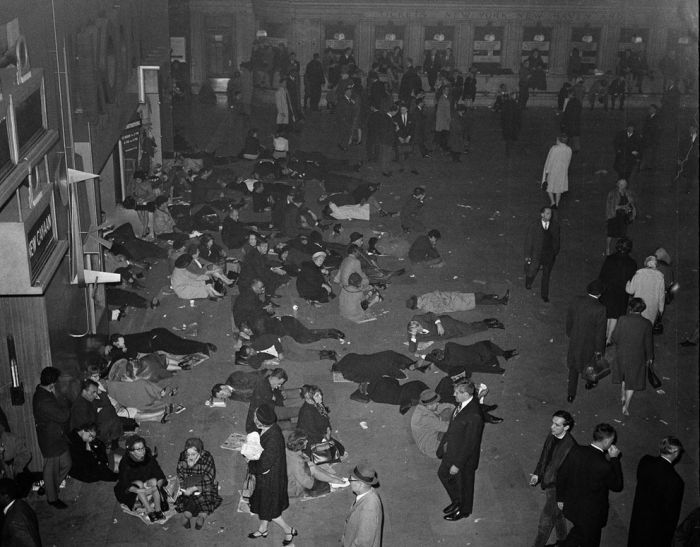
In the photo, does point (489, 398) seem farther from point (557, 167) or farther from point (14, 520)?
point (557, 167)

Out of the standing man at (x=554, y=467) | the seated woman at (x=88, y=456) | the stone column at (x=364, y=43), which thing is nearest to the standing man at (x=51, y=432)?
the seated woman at (x=88, y=456)

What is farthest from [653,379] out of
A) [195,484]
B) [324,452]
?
[195,484]

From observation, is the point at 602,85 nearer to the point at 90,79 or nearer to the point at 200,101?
the point at 200,101

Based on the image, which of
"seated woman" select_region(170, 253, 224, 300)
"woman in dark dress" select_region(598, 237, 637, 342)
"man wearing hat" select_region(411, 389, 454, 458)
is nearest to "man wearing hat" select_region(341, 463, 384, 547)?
"man wearing hat" select_region(411, 389, 454, 458)

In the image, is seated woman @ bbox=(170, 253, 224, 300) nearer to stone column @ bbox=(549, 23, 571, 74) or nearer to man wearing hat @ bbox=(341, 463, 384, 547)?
man wearing hat @ bbox=(341, 463, 384, 547)

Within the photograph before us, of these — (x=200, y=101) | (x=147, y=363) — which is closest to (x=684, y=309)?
(x=147, y=363)

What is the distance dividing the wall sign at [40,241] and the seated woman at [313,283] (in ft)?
17.8

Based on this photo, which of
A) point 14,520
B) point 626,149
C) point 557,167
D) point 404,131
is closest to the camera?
point 14,520

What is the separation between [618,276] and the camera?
13.6 metres

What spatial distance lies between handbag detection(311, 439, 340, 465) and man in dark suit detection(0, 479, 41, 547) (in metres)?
3.78

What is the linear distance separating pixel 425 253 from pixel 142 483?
881cm

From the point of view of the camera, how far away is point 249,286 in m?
14.5

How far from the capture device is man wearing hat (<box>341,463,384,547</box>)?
8.13m

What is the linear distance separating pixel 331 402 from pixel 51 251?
14.1ft
